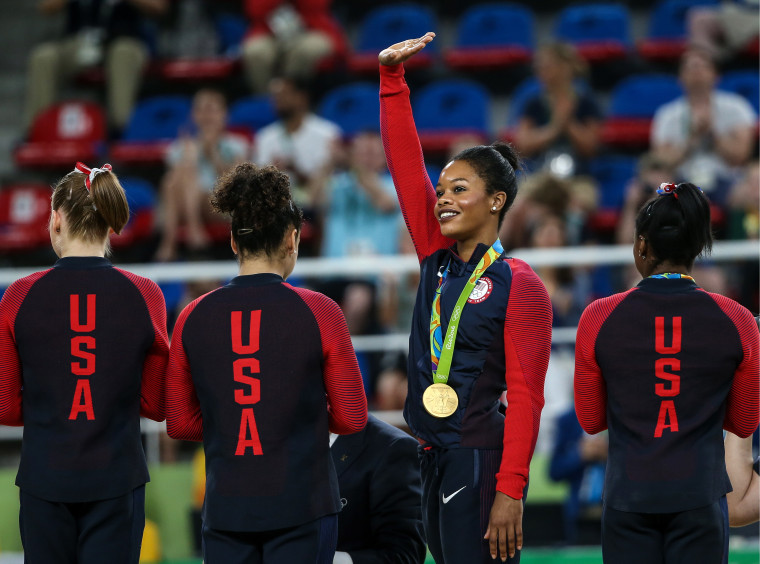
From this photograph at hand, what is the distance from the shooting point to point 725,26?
7.73 meters

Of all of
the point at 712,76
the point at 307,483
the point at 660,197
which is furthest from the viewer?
the point at 712,76

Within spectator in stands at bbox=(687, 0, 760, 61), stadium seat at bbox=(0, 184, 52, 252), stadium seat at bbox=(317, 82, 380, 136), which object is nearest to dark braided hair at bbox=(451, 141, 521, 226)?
spectator in stands at bbox=(687, 0, 760, 61)

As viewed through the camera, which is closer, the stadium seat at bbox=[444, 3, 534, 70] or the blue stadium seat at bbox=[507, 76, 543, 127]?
the blue stadium seat at bbox=[507, 76, 543, 127]

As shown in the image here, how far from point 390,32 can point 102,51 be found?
2.47 metres

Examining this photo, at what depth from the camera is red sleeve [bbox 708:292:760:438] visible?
2807mm

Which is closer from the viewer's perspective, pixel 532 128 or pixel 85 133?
pixel 532 128

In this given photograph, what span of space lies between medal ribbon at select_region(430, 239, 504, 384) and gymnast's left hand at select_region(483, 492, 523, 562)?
14.4 inches

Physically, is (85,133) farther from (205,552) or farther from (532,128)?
(205,552)

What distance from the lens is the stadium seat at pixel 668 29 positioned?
837 cm

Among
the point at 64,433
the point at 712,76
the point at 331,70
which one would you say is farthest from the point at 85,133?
the point at 64,433

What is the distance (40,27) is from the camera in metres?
9.88

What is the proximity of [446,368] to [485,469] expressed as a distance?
0.29 meters

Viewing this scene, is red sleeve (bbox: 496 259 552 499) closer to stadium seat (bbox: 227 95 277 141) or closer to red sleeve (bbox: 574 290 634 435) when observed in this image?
red sleeve (bbox: 574 290 634 435)

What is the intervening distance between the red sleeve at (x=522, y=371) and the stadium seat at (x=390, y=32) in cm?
599
